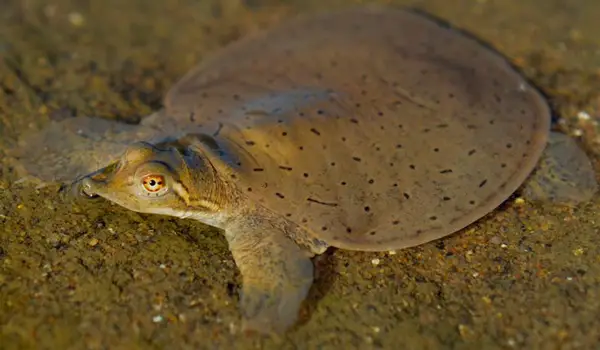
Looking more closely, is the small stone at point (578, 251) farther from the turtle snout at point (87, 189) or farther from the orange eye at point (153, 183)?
the turtle snout at point (87, 189)

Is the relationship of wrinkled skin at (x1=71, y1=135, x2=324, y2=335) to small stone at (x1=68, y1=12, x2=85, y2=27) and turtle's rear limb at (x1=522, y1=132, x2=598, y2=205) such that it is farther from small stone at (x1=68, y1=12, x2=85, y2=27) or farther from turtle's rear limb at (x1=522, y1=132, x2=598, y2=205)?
small stone at (x1=68, y1=12, x2=85, y2=27)

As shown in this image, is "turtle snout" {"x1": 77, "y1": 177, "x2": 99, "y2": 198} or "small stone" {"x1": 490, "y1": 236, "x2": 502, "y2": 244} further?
"small stone" {"x1": 490, "y1": 236, "x2": 502, "y2": 244}

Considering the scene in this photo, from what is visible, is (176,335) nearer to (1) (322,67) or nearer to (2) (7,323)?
(2) (7,323)

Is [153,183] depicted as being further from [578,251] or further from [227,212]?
[578,251]

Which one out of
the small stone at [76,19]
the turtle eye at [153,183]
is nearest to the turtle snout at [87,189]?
the turtle eye at [153,183]

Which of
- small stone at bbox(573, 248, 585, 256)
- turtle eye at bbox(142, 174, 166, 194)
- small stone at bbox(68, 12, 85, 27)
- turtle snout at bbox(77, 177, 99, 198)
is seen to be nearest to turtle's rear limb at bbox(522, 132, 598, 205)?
small stone at bbox(573, 248, 585, 256)

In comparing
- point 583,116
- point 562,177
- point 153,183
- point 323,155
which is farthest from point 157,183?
point 583,116
